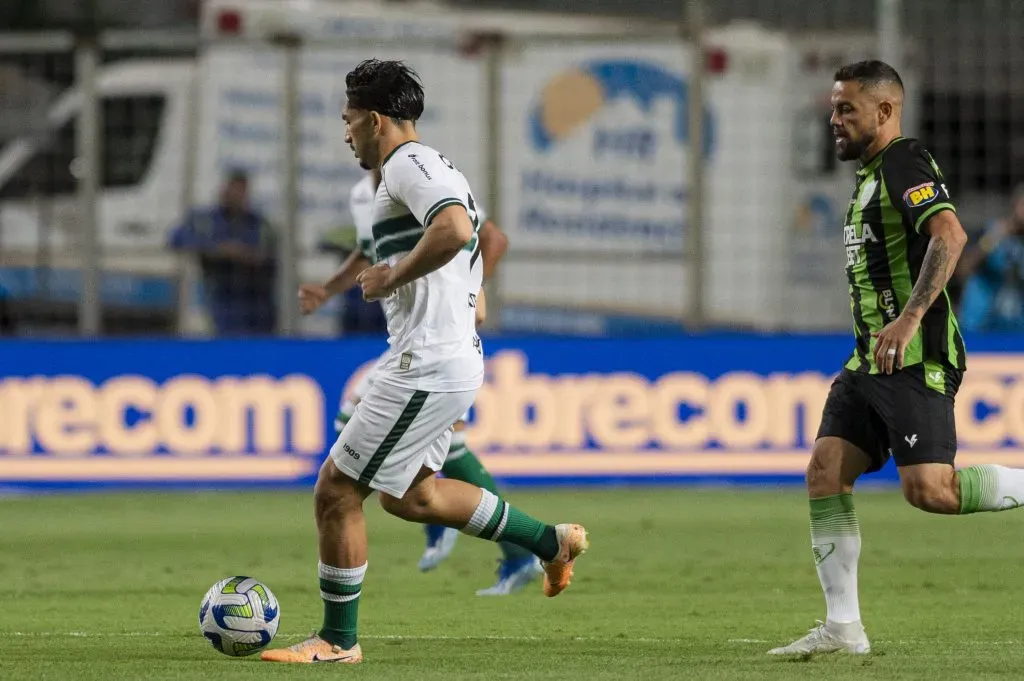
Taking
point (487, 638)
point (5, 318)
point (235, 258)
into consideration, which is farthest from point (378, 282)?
point (5, 318)

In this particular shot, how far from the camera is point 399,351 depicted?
7105mm

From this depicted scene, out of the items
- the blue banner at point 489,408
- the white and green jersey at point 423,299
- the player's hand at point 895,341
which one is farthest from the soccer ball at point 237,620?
the blue banner at point 489,408

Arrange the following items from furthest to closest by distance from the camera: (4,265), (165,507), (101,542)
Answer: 1. (4,265)
2. (165,507)
3. (101,542)

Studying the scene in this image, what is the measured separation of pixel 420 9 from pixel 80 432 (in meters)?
5.58

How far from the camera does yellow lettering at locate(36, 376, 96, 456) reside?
14984mm

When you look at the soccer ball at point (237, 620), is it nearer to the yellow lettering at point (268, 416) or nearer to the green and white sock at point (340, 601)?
the green and white sock at point (340, 601)

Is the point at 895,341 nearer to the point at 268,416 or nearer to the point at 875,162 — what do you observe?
the point at 875,162

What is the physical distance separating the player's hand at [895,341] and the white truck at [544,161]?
28.5 feet

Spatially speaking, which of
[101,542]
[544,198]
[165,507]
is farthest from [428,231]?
[544,198]

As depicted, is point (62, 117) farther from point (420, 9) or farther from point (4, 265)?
point (420, 9)

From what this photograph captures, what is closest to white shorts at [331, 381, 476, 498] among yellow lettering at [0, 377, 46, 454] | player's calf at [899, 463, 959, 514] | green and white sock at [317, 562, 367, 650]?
green and white sock at [317, 562, 367, 650]

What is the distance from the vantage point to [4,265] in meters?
16.1

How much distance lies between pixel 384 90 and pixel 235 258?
30.6ft

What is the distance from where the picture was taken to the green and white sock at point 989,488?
6.98 meters
